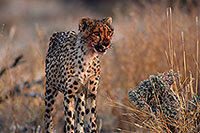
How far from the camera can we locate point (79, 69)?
3080mm

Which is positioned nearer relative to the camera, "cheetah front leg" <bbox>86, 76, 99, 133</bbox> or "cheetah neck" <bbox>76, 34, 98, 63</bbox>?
"cheetah neck" <bbox>76, 34, 98, 63</bbox>

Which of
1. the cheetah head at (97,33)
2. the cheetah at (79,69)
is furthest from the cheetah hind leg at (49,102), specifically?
the cheetah head at (97,33)

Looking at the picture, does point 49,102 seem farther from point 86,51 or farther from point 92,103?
point 86,51

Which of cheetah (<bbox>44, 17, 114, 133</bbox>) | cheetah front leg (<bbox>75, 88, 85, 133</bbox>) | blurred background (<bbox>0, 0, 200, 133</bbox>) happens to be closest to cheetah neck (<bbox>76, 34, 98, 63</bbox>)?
cheetah (<bbox>44, 17, 114, 133</bbox>)

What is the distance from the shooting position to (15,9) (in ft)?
64.5

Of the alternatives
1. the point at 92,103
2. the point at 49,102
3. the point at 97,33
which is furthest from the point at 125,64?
the point at 97,33

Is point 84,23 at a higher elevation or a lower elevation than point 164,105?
higher

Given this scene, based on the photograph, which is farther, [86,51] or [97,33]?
[86,51]

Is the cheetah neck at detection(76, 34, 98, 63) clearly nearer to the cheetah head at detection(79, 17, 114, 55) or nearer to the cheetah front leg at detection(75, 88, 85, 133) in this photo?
the cheetah head at detection(79, 17, 114, 55)

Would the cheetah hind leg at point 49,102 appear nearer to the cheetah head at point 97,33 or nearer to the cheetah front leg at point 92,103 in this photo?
the cheetah front leg at point 92,103

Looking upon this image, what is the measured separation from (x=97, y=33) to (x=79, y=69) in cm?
39

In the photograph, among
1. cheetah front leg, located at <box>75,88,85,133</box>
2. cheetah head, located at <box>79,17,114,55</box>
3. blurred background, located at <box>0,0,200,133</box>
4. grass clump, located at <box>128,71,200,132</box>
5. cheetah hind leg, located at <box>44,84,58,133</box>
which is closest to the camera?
cheetah head, located at <box>79,17,114,55</box>

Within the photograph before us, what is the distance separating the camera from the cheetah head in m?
2.80

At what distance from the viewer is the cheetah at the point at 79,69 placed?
2.89 m
